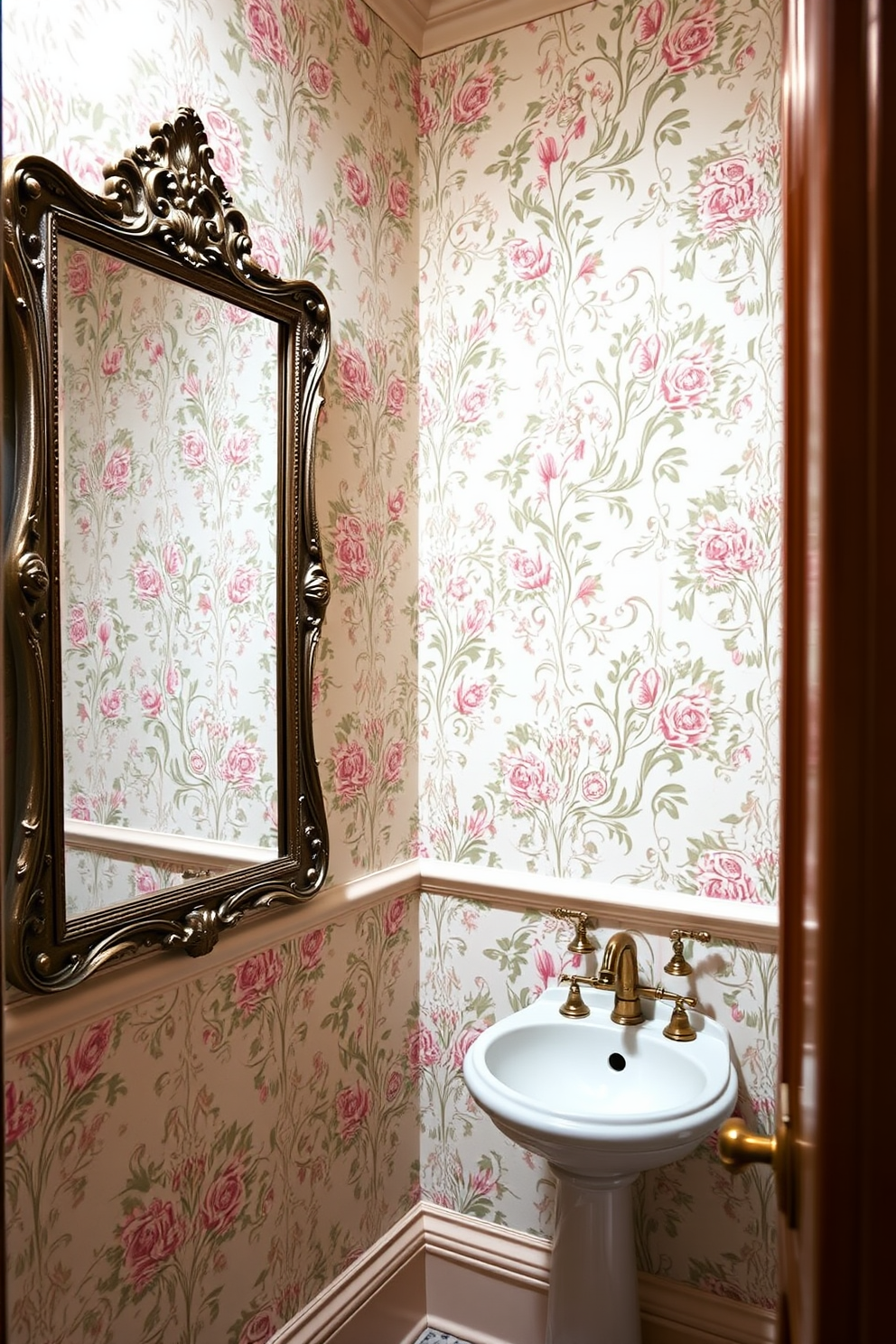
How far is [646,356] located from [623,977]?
118 cm

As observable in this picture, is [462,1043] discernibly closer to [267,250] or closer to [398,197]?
[267,250]

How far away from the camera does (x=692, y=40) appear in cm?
169

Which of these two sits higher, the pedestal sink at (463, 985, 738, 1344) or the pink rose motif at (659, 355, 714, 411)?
the pink rose motif at (659, 355, 714, 411)

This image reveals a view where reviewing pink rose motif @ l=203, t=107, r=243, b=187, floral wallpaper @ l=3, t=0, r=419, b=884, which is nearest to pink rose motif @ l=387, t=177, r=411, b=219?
floral wallpaper @ l=3, t=0, r=419, b=884

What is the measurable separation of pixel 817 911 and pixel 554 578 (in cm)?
151

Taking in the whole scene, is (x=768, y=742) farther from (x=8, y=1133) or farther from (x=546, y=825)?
(x=8, y=1133)

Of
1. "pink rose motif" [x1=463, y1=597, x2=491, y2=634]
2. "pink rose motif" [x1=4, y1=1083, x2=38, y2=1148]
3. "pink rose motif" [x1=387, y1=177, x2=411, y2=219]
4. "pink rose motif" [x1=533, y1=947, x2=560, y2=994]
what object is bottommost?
"pink rose motif" [x1=533, y1=947, x2=560, y2=994]

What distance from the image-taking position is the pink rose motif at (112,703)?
1.25 m

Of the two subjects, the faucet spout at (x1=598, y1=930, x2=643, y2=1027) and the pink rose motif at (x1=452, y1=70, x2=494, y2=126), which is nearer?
the faucet spout at (x1=598, y1=930, x2=643, y2=1027)

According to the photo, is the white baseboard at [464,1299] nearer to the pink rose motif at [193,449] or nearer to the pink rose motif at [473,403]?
the pink rose motif at [193,449]

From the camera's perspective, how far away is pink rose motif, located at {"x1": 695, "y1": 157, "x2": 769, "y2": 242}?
165cm

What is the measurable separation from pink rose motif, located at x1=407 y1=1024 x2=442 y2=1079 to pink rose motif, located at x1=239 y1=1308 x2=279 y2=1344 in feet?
1.80

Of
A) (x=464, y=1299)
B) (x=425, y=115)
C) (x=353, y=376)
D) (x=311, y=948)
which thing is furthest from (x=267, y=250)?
(x=464, y=1299)

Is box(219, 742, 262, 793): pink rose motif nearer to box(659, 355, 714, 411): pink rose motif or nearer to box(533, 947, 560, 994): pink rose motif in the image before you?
box(533, 947, 560, 994): pink rose motif
